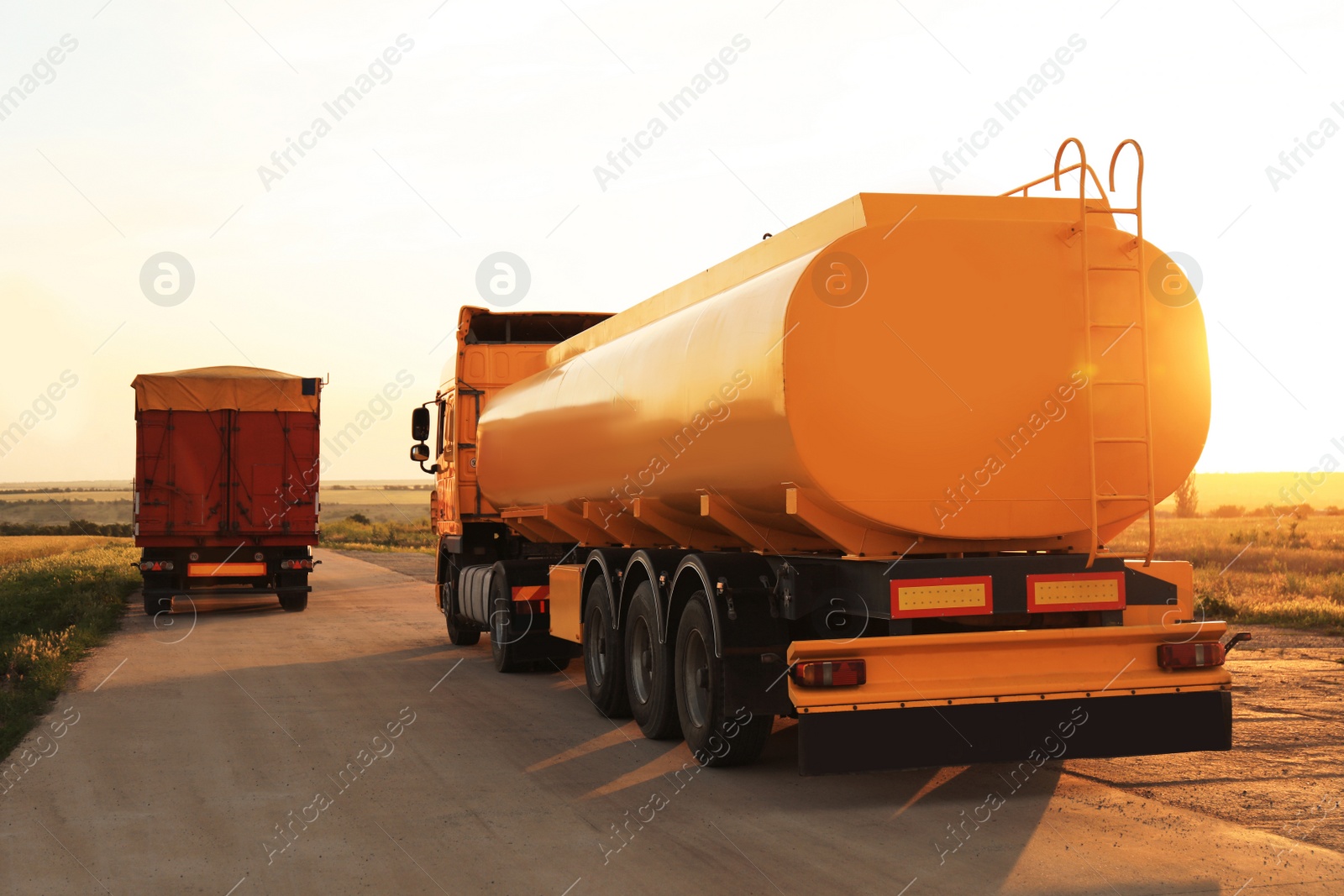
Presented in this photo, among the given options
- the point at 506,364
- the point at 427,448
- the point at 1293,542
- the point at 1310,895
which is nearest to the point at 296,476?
the point at 427,448

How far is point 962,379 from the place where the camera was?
6875mm

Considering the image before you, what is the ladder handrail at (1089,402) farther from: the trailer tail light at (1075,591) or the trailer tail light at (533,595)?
the trailer tail light at (533,595)

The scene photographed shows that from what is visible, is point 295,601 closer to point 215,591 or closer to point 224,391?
point 215,591

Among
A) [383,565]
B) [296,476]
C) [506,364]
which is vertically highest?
[506,364]

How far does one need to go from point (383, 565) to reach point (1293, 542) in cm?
3029

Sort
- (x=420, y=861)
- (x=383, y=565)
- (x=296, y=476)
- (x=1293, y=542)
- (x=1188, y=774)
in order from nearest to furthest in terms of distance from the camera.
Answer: (x=420, y=861) < (x=1188, y=774) < (x=296, y=476) < (x=383, y=565) < (x=1293, y=542)

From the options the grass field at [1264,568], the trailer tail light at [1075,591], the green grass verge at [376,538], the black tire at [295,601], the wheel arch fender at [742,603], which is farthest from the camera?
the green grass verge at [376,538]

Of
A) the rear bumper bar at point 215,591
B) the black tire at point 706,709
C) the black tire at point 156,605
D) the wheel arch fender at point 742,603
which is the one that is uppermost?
the wheel arch fender at point 742,603

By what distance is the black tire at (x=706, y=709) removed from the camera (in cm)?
768

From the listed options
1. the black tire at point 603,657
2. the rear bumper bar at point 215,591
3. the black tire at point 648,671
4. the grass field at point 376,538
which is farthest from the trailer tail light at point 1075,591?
the grass field at point 376,538

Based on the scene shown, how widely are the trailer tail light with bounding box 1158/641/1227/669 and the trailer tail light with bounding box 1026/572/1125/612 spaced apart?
0.37 meters

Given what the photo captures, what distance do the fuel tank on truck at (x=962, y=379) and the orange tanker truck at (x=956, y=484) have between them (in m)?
0.01

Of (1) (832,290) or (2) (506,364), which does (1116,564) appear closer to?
(1) (832,290)

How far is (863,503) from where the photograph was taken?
676 centimetres
